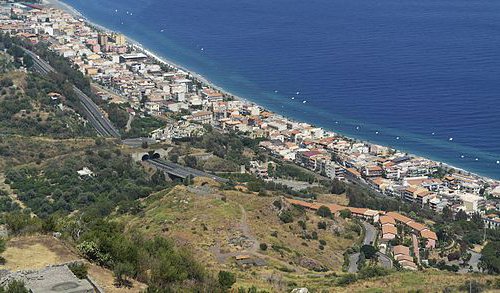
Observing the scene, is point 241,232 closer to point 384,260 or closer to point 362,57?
point 384,260

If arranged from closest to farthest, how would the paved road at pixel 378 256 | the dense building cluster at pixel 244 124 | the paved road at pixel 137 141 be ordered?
the paved road at pixel 378 256 < the dense building cluster at pixel 244 124 < the paved road at pixel 137 141

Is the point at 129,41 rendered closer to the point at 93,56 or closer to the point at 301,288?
the point at 93,56

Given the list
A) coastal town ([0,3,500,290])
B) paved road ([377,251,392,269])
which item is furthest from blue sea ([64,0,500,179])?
paved road ([377,251,392,269])

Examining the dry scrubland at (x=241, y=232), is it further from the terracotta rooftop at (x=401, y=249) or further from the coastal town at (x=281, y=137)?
the coastal town at (x=281, y=137)

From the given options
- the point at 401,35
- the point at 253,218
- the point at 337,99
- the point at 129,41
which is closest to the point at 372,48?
the point at 401,35

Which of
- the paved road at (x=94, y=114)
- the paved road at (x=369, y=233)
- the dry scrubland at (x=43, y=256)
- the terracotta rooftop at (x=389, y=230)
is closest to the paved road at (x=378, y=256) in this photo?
the paved road at (x=369, y=233)

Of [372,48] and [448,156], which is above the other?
[372,48]
